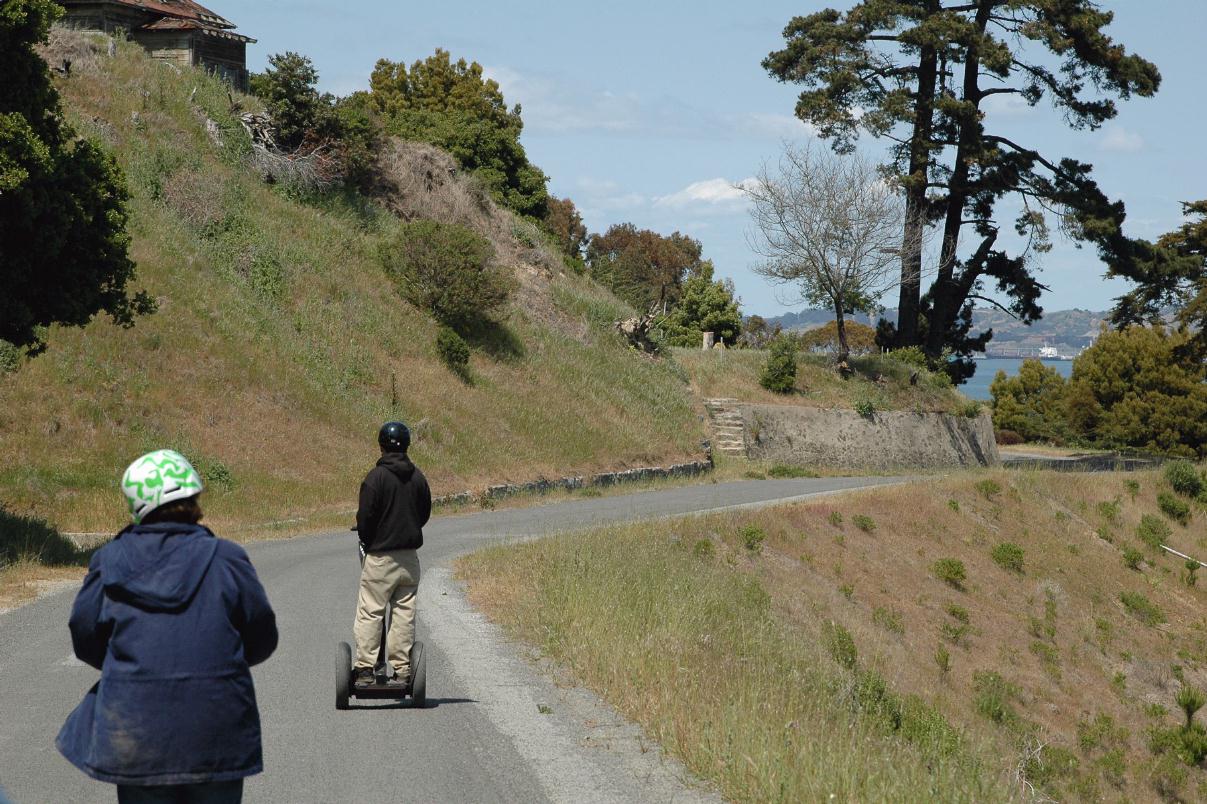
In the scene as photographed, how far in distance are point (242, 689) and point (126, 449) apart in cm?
2413

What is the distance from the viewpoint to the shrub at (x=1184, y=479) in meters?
41.1

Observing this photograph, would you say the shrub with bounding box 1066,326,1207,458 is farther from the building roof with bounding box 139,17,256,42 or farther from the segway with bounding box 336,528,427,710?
the segway with bounding box 336,528,427,710

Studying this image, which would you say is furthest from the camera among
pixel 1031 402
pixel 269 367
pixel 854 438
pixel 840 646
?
pixel 1031 402

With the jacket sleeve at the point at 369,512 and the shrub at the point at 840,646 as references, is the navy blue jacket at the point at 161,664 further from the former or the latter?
the shrub at the point at 840,646

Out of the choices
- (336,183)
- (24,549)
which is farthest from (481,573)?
(336,183)

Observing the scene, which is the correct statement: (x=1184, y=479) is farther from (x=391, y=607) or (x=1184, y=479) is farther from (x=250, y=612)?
(x=250, y=612)

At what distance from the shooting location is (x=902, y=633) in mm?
24891

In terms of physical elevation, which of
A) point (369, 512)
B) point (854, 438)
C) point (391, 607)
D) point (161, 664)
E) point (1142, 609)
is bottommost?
point (1142, 609)

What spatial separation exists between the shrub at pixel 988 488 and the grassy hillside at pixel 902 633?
321mm

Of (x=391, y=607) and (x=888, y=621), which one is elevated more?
(x=391, y=607)

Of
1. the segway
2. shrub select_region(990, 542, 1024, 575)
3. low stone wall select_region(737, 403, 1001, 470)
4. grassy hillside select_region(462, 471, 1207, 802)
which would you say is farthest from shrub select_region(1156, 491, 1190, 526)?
the segway

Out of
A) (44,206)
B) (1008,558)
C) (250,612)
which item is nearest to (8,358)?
(44,206)

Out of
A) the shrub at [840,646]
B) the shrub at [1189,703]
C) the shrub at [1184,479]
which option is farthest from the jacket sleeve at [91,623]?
the shrub at [1184,479]

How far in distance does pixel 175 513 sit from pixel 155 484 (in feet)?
0.43
